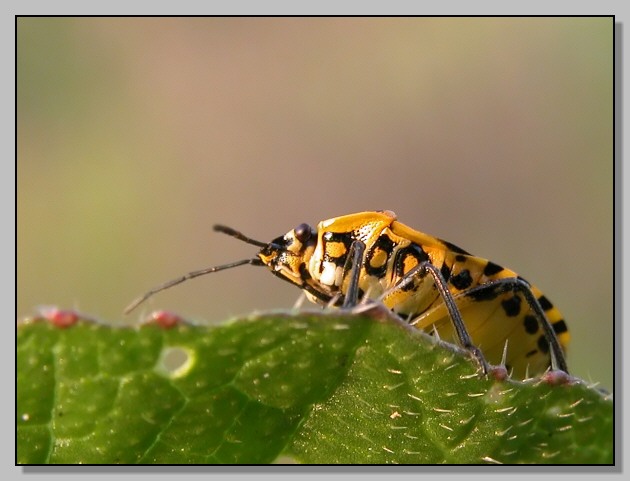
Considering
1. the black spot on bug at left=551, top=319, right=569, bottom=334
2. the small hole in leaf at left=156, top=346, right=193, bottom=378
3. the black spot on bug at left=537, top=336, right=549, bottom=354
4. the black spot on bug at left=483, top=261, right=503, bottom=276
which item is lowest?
the black spot on bug at left=537, top=336, right=549, bottom=354

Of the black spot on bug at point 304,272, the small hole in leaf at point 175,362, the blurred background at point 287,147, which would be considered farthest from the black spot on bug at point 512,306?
the blurred background at point 287,147

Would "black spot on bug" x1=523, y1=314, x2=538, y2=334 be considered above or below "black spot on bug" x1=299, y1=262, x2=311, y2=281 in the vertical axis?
below

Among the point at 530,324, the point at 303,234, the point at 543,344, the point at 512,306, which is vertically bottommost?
the point at 543,344

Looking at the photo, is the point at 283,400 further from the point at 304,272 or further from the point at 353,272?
the point at 304,272

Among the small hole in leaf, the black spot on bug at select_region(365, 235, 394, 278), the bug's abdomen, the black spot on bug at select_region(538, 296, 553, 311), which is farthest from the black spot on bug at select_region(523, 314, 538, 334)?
the small hole in leaf

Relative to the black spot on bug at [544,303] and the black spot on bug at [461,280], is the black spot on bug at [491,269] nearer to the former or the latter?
the black spot on bug at [461,280]

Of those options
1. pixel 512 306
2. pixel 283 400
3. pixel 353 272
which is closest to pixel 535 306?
pixel 512 306

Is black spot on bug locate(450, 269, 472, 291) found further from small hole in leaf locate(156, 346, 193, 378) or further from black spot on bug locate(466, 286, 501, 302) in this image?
small hole in leaf locate(156, 346, 193, 378)
